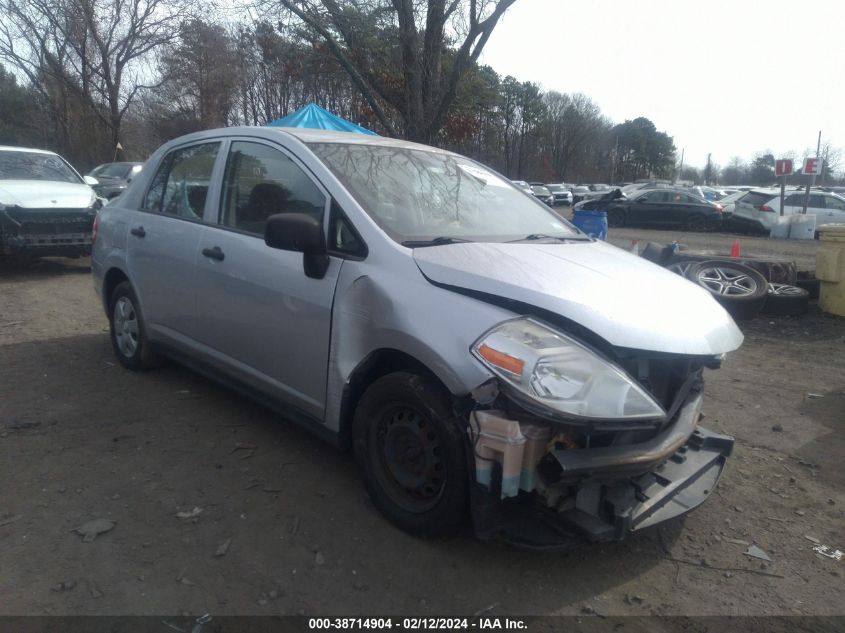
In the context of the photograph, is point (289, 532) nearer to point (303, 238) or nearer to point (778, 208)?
point (303, 238)

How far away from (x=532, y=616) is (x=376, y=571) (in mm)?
664

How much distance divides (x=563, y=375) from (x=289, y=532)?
149 cm

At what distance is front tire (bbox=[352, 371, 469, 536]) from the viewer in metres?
2.72

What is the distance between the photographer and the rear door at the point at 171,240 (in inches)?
169

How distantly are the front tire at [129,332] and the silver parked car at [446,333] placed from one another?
25.8 inches

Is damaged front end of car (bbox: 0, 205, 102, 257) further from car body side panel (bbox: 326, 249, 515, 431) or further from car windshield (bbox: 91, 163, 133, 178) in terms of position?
car windshield (bbox: 91, 163, 133, 178)

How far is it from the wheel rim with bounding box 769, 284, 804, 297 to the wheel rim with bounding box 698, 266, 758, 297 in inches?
16.8

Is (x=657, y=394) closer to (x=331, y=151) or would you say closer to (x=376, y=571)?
(x=376, y=571)

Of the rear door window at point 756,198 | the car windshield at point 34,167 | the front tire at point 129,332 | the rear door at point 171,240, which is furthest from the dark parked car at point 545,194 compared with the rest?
the rear door at point 171,240

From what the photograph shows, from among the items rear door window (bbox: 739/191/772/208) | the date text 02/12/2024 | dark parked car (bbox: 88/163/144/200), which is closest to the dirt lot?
the date text 02/12/2024

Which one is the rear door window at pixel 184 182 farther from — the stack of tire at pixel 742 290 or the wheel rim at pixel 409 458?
the stack of tire at pixel 742 290

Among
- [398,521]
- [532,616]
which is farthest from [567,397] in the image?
[398,521]

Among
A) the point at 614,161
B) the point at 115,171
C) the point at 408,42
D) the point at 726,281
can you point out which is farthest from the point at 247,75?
the point at 614,161

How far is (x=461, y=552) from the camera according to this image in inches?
115
